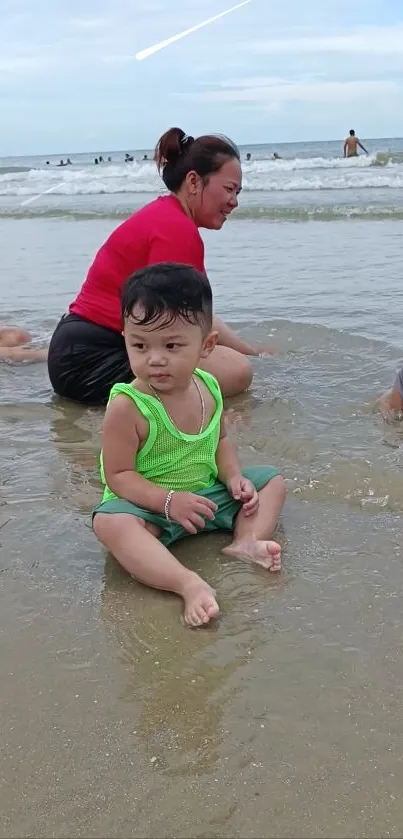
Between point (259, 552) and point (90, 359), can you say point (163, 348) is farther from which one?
point (90, 359)

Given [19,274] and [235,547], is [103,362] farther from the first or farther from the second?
[19,274]

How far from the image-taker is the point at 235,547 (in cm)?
230

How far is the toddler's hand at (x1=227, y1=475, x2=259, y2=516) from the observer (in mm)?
2375

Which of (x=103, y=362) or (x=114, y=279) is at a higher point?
(x=114, y=279)

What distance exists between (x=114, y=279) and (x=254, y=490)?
1.64 meters

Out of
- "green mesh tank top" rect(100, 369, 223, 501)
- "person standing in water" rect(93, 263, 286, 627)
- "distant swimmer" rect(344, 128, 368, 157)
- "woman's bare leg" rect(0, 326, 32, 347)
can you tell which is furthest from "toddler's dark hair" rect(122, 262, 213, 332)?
"distant swimmer" rect(344, 128, 368, 157)

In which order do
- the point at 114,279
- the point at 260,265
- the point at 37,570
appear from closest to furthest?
the point at 37,570 → the point at 114,279 → the point at 260,265

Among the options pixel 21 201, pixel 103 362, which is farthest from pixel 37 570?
pixel 21 201

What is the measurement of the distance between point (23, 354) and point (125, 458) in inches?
108

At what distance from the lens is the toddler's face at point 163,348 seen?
7.32 feet

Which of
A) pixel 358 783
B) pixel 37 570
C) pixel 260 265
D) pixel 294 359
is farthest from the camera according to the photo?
pixel 260 265

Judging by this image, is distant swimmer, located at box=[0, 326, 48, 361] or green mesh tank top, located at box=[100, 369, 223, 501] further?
distant swimmer, located at box=[0, 326, 48, 361]

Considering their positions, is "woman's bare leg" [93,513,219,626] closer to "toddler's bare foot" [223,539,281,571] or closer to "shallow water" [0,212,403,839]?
"shallow water" [0,212,403,839]

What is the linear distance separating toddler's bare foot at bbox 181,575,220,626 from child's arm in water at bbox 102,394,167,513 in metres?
0.34
